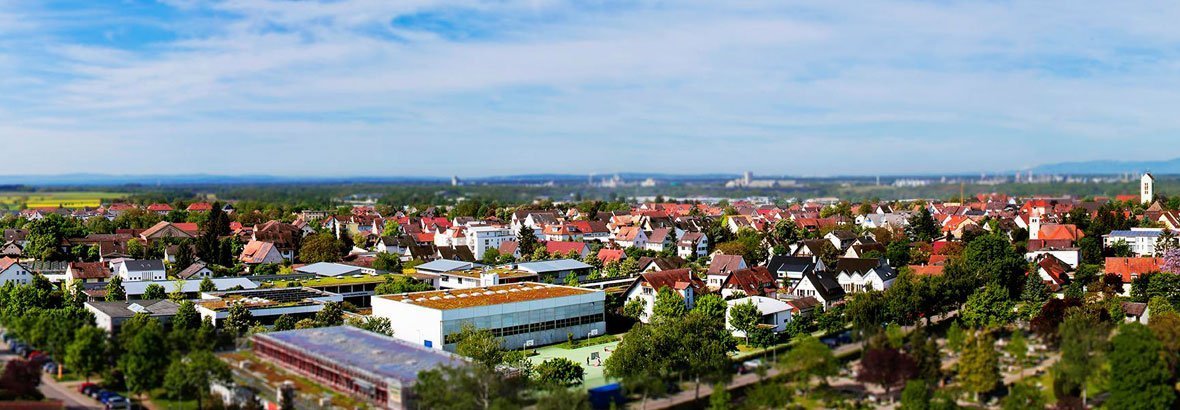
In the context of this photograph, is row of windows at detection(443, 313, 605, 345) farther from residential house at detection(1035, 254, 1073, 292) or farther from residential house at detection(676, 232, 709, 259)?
residential house at detection(676, 232, 709, 259)

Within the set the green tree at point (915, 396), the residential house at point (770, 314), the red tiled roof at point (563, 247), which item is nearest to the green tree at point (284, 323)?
the residential house at point (770, 314)

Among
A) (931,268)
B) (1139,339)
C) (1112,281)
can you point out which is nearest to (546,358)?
(1139,339)

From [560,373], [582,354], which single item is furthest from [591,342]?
[560,373]

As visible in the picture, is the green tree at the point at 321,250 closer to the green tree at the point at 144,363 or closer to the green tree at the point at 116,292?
the green tree at the point at 116,292

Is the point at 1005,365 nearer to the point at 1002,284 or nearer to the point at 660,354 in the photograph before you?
the point at 660,354

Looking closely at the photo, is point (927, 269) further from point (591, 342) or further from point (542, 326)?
point (542, 326)

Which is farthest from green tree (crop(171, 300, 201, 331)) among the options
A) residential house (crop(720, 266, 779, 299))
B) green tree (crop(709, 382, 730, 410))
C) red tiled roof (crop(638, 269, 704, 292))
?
residential house (crop(720, 266, 779, 299))
